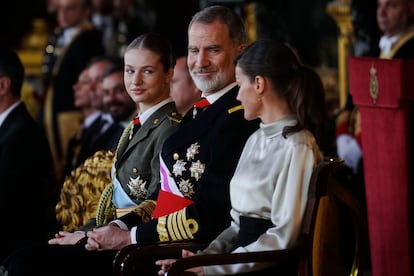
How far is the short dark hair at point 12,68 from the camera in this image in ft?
18.2

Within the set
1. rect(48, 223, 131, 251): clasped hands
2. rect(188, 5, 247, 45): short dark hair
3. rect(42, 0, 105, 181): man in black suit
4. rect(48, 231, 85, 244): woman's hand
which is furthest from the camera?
rect(42, 0, 105, 181): man in black suit

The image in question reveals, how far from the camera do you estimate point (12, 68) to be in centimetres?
558

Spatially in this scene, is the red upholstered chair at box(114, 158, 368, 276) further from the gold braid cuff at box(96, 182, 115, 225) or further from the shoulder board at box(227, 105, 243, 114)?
the gold braid cuff at box(96, 182, 115, 225)

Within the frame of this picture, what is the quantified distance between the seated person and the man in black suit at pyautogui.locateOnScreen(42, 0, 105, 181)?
14.8 ft

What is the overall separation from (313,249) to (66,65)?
15.7ft

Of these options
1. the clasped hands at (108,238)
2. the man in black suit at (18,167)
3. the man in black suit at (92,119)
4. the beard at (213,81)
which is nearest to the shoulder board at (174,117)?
the beard at (213,81)

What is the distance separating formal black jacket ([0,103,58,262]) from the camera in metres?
5.40

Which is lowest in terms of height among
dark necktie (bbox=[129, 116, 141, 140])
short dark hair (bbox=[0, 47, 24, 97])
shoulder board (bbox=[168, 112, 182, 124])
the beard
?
dark necktie (bbox=[129, 116, 141, 140])

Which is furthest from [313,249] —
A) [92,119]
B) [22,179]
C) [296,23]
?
[296,23]

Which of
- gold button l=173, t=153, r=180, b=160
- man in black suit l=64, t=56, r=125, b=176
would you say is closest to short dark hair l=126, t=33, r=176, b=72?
gold button l=173, t=153, r=180, b=160

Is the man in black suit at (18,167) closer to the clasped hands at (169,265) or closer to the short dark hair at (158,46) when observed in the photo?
the short dark hair at (158,46)

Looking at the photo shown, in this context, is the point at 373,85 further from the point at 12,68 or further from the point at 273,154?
the point at 12,68

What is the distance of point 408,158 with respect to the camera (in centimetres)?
473

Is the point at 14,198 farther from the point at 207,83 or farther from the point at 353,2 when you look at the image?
the point at 353,2
